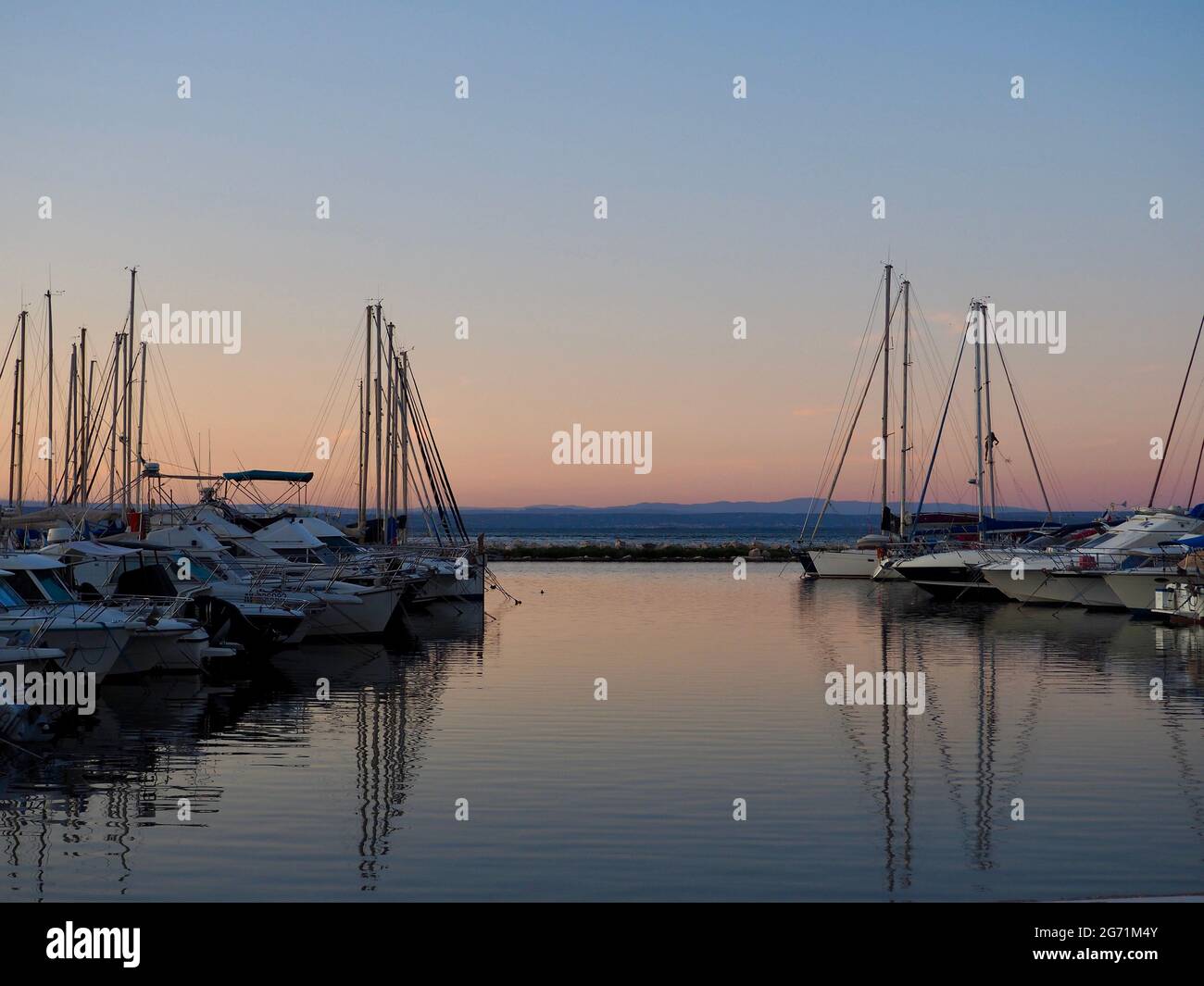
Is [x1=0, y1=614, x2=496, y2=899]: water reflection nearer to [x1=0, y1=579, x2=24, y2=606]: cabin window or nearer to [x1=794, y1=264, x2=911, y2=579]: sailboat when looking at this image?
[x1=0, y1=579, x2=24, y2=606]: cabin window

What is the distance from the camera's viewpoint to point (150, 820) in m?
14.4

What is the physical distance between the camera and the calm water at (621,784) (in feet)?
40.2

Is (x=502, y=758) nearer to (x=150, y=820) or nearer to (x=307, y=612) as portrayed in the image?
(x=150, y=820)

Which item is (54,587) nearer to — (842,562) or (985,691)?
(985,691)

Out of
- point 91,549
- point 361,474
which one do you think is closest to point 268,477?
point 361,474

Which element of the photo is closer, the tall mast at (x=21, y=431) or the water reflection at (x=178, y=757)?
the water reflection at (x=178, y=757)

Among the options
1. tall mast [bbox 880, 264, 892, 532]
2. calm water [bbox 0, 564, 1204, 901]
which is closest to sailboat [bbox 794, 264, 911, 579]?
tall mast [bbox 880, 264, 892, 532]

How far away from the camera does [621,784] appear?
16.4 metres

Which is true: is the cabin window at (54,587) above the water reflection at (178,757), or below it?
above

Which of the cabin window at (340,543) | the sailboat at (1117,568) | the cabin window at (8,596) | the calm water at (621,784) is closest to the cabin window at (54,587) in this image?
the cabin window at (8,596)

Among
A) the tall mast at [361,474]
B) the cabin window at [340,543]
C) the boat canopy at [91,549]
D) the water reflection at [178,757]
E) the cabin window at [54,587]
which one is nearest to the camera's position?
the water reflection at [178,757]

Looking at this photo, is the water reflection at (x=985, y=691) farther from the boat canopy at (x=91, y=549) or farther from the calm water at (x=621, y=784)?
the boat canopy at (x=91, y=549)

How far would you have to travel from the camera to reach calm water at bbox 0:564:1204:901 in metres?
12.2

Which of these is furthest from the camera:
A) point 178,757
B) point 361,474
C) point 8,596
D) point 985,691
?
point 361,474
